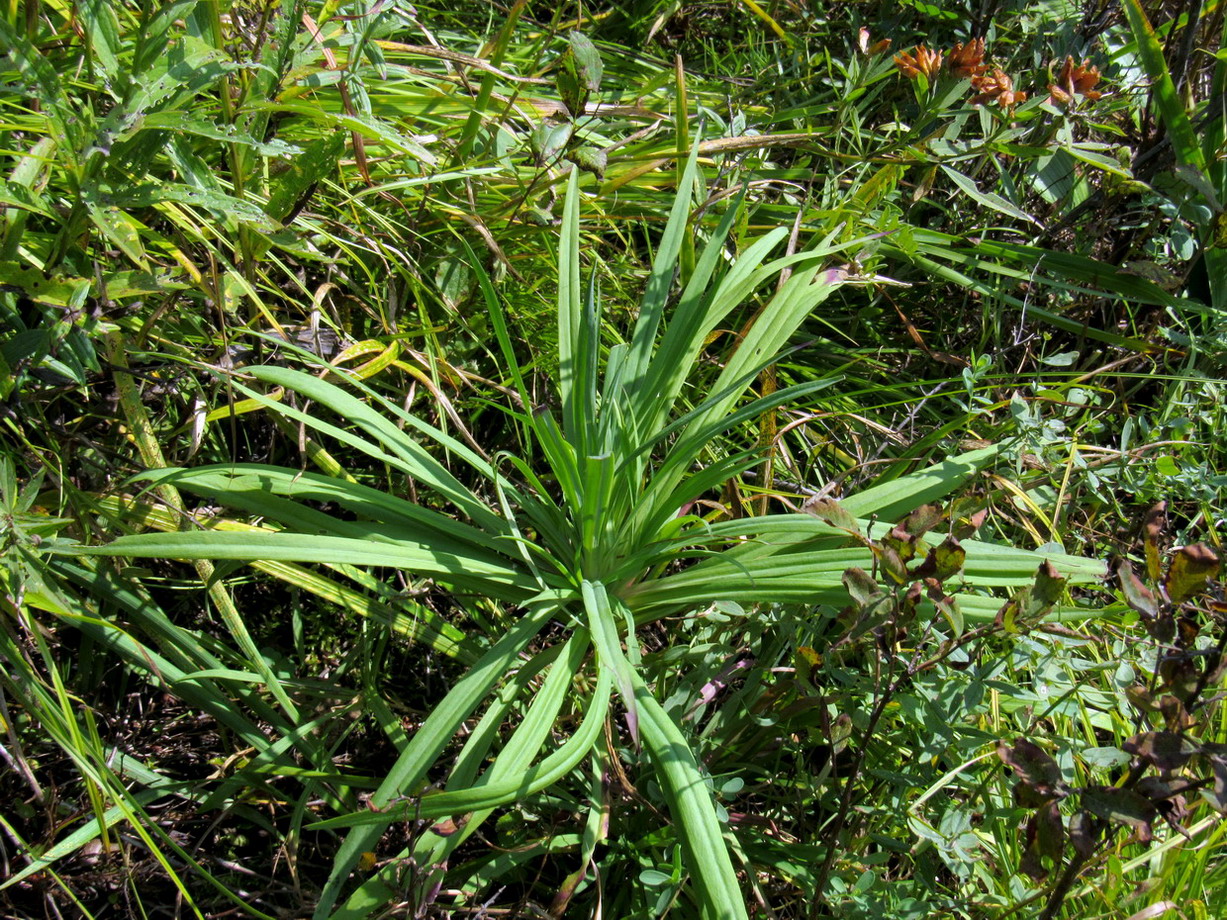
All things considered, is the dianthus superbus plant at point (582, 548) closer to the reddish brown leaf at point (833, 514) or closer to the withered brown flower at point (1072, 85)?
the reddish brown leaf at point (833, 514)

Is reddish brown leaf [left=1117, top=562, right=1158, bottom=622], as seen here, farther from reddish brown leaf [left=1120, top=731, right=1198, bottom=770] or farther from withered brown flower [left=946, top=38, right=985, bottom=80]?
withered brown flower [left=946, top=38, right=985, bottom=80]

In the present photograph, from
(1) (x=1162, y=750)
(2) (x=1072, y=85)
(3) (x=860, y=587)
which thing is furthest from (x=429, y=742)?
(2) (x=1072, y=85)

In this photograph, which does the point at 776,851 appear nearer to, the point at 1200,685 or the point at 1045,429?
the point at 1200,685

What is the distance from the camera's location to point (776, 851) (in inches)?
52.0

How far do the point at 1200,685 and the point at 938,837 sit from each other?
0.33 m

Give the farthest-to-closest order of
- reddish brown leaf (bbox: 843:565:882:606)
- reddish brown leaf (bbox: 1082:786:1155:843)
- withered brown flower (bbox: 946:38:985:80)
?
1. withered brown flower (bbox: 946:38:985:80)
2. reddish brown leaf (bbox: 843:565:882:606)
3. reddish brown leaf (bbox: 1082:786:1155:843)

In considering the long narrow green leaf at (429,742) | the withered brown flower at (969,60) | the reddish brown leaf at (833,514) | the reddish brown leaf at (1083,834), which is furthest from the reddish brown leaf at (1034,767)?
the withered brown flower at (969,60)

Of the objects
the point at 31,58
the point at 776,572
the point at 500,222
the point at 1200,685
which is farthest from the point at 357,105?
the point at 1200,685

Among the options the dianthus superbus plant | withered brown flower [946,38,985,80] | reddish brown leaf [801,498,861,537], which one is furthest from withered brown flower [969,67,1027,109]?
reddish brown leaf [801,498,861,537]

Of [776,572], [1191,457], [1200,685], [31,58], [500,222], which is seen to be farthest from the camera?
[500,222]

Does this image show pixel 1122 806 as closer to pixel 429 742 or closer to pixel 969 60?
pixel 429 742

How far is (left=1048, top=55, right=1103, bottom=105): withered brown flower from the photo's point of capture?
5.58 ft

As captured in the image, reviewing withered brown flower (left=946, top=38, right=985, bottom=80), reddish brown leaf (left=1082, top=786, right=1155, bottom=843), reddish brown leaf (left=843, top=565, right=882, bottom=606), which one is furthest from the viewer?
withered brown flower (left=946, top=38, right=985, bottom=80)

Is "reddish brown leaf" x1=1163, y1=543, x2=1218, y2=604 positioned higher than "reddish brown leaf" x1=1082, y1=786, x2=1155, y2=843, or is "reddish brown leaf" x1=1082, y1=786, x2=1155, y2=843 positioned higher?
"reddish brown leaf" x1=1163, y1=543, x2=1218, y2=604
